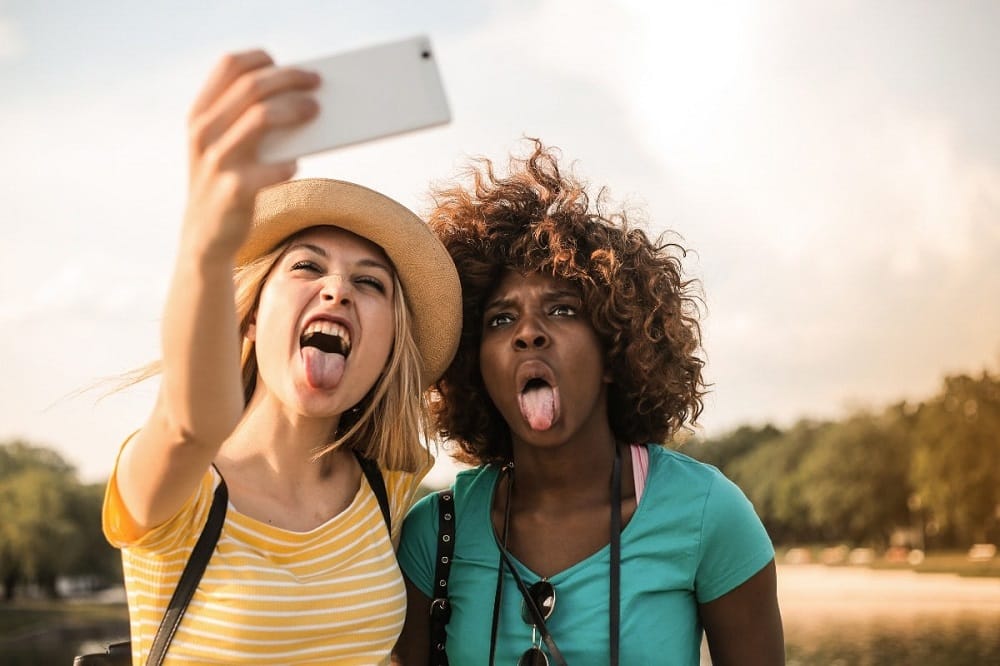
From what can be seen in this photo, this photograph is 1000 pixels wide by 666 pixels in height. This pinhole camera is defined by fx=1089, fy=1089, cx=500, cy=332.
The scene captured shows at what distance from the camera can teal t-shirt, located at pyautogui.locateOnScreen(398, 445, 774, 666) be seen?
414 cm

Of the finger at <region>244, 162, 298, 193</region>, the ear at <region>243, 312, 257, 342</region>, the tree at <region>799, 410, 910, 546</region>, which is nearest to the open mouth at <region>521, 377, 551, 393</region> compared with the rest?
the ear at <region>243, 312, 257, 342</region>

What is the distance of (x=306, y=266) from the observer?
13.4ft

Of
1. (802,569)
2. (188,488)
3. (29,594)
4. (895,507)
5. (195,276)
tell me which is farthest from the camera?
(895,507)

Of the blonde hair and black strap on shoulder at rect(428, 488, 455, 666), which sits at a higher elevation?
the blonde hair

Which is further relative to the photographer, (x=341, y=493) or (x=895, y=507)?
(x=895, y=507)

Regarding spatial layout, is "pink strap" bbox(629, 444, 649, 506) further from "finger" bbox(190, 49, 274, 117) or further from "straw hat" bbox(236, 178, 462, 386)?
"finger" bbox(190, 49, 274, 117)

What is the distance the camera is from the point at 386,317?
4121 mm

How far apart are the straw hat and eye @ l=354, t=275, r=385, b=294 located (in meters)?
0.12

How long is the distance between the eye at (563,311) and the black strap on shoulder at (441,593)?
0.96m

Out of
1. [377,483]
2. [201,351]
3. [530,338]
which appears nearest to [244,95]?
[201,351]

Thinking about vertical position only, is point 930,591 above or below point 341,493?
below

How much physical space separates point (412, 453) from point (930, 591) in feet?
175

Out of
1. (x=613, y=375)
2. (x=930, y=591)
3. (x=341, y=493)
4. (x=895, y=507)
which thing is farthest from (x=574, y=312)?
(x=895, y=507)

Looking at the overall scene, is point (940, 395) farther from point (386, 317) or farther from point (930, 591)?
point (386, 317)
